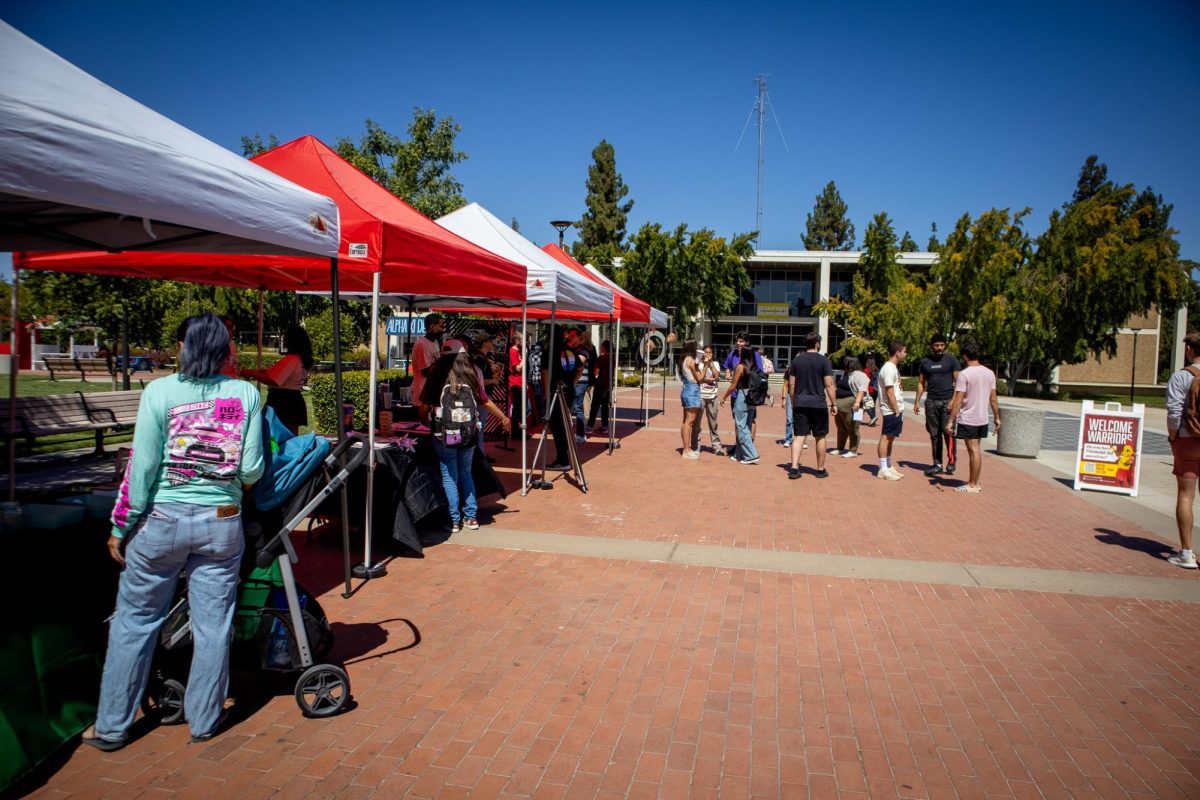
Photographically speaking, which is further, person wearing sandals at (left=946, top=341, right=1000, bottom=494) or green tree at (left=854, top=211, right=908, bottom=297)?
green tree at (left=854, top=211, right=908, bottom=297)

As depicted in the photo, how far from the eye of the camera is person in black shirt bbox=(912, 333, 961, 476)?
1018 centimetres

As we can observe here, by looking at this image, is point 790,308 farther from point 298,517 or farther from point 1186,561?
point 298,517

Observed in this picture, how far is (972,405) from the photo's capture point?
9.09m

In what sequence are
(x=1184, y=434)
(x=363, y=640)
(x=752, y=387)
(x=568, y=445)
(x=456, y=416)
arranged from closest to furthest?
1. (x=363, y=640)
2. (x=1184, y=434)
3. (x=456, y=416)
4. (x=568, y=445)
5. (x=752, y=387)

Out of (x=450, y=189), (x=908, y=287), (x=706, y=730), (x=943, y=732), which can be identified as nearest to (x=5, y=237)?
(x=706, y=730)

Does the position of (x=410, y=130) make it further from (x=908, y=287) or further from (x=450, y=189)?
(x=908, y=287)

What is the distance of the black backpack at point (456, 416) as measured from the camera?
20.0 feet

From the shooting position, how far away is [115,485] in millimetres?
4992

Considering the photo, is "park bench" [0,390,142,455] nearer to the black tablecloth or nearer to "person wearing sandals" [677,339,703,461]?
the black tablecloth

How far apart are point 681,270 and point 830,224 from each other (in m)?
50.9

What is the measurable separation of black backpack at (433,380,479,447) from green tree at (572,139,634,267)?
5516 centimetres

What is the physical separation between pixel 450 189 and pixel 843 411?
1261 cm

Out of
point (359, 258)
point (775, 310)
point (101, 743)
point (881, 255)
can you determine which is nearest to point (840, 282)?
point (775, 310)

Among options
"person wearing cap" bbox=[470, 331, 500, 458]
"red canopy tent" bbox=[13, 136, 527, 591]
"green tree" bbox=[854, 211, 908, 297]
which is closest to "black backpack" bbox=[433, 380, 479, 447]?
"red canopy tent" bbox=[13, 136, 527, 591]
